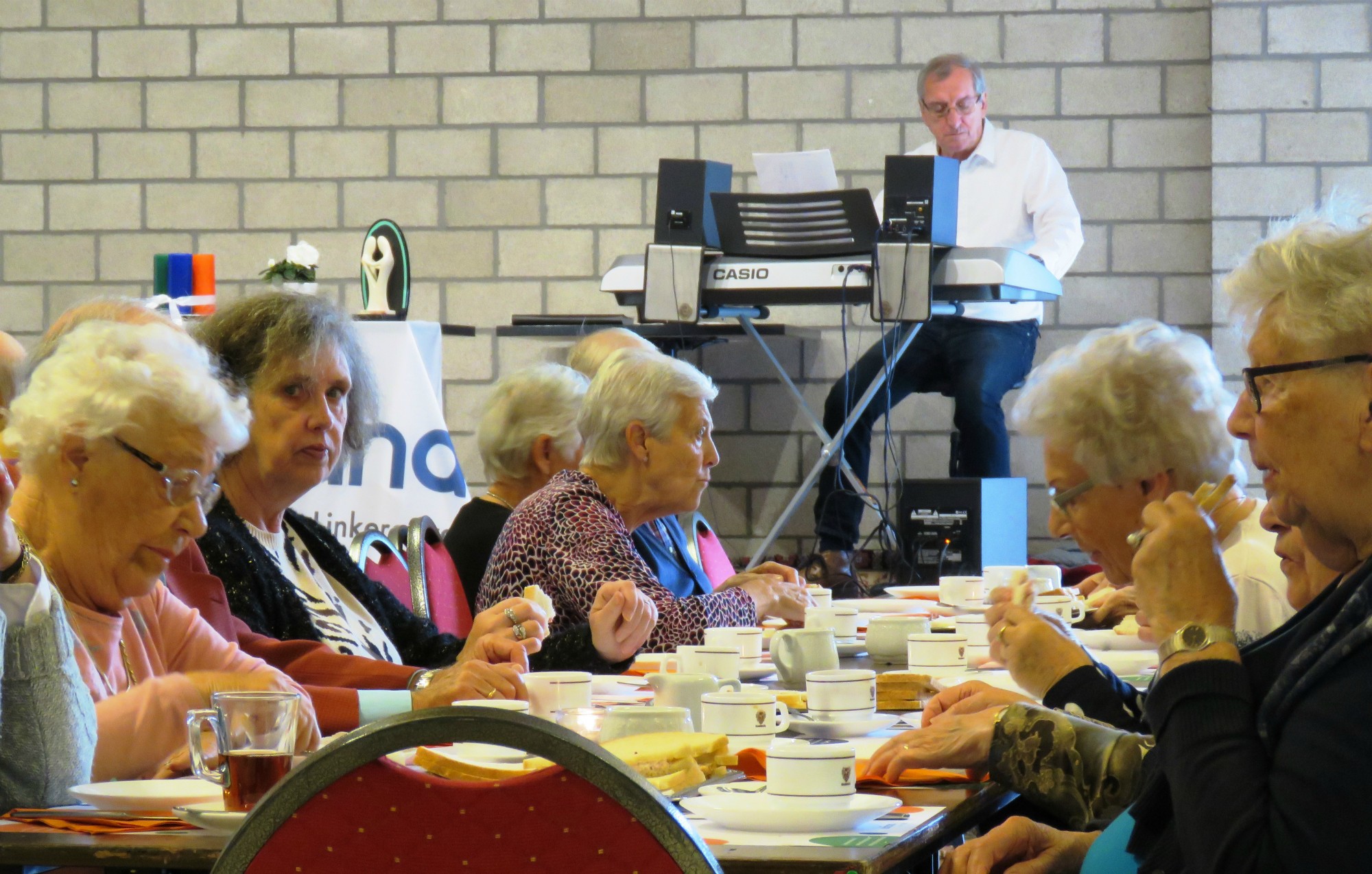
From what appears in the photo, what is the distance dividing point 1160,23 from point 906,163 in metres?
1.85

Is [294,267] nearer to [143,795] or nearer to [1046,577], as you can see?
[1046,577]

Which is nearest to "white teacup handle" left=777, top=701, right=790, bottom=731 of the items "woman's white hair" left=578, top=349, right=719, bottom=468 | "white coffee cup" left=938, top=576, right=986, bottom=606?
"woman's white hair" left=578, top=349, right=719, bottom=468

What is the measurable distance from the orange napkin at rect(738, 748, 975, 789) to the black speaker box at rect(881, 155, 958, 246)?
360 cm

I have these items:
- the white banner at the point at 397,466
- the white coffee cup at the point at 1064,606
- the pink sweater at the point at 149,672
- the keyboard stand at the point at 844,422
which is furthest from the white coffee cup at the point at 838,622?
the keyboard stand at the point at 844,422

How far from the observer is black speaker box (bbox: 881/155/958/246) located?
504 cm

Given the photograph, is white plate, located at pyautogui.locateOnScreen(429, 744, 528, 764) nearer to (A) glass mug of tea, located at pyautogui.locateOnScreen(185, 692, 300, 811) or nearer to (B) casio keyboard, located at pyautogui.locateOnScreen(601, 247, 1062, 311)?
(A) glass mug of tea, located at pyautogui.locateOnScreen(185, 692, 300, 811)

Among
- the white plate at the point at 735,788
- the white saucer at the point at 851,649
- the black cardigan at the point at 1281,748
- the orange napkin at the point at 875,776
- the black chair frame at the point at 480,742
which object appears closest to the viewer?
the black chair frame at the point at 480,742

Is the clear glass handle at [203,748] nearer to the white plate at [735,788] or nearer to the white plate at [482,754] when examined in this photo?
the white plate at [482,754]

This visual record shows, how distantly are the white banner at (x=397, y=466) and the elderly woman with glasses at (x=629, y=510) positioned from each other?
4.81ft

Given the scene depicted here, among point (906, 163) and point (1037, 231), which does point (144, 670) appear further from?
point (1037, 231)

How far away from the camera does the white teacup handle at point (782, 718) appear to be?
1.71 meters

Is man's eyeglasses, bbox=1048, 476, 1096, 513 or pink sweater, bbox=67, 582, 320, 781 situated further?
man's eyeglasses, bbox=1048, 476, 1096, 513

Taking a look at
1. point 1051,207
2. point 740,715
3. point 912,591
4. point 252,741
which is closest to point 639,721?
point 740,715

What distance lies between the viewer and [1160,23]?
6285mm
